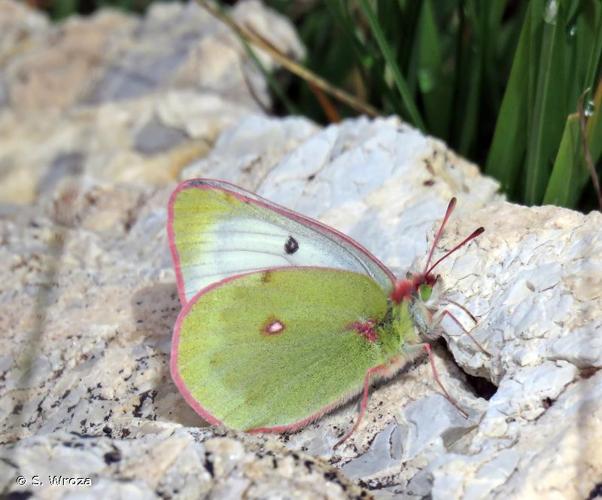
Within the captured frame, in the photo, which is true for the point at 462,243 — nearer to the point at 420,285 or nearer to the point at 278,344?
the point at 420,285

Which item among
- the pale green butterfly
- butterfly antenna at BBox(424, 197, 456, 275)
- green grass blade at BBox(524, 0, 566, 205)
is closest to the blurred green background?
green grass blade at BBox(524, 0, 566, 205)

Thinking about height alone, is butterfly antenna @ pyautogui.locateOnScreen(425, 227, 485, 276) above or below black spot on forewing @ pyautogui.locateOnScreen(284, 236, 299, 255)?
above

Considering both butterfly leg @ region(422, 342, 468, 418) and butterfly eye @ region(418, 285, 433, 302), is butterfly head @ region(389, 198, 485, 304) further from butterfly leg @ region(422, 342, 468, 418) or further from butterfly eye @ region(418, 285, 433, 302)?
butterfly leg @ region(422, 342, 468, 418)

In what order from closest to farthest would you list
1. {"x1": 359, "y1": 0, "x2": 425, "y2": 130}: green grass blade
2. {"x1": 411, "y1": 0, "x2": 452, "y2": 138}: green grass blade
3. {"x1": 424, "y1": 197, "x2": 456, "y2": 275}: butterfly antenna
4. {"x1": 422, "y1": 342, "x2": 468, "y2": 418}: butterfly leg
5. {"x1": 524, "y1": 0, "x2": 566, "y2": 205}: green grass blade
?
{"x1": 422, "y1": 342, "x2": 468, "y2": 418}: butterfly leg → {"x1": 424, "y1": 197, "x2": 456, "y2": 275}: butterfly antenna → {"x1": 524, "y1": 0, "x2": 566, "y2": 205}: green grass blade → {"x1": 359, "y1": 0, "x2": 425, "y2": 130}: green grass blade → {"x1": 411, "y1": 0, "x2": 452, "y2": 138}: green grass blade

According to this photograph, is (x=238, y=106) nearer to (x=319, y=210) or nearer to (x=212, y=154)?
(x=212, y=154)

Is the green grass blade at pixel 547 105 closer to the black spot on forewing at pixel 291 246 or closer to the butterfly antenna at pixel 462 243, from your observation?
the butterfly antenna at pixel 462 243

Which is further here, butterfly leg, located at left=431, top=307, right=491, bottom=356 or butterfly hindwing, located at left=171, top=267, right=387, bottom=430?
butterfly hindwing, located at left=171, top=267, right=387, bottom=430
